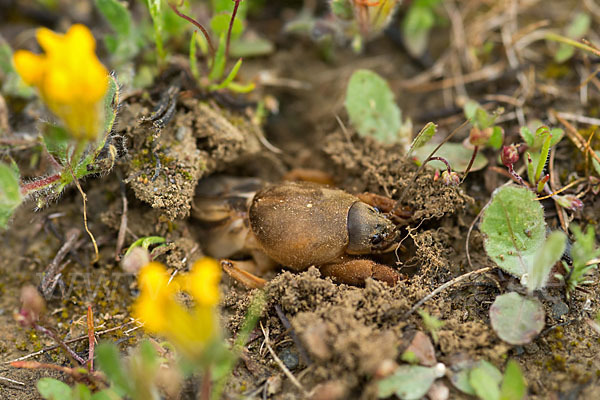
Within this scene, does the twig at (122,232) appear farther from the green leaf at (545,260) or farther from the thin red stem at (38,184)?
the green leaf at (545,260)

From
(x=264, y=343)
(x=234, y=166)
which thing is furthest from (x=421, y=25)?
(x=264, y=343)

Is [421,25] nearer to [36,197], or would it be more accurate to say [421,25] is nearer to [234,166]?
[234,166]

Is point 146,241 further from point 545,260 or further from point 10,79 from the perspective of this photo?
point 545,260

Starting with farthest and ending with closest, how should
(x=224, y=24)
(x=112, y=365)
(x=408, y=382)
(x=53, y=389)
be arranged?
(x=224, y=24) → (x=53, y=389) → (x=408, y=382) → (x=112, y=365)

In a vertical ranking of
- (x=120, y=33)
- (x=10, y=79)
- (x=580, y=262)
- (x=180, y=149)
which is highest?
(x=120, y=33)

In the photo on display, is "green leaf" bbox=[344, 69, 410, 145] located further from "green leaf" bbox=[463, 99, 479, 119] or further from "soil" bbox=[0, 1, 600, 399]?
"green leaf" bbox=[463, 99, 479, 119]

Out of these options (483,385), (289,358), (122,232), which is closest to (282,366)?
(289,358)

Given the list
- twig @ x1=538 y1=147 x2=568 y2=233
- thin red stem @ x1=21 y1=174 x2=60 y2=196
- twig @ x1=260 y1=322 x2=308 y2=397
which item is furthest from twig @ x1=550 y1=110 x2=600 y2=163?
thin red stem @ x1=21 y1=174 x2=60 y2=196
